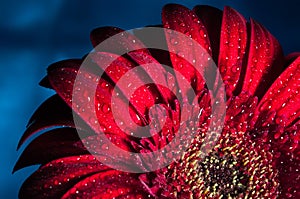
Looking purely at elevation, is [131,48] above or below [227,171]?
above

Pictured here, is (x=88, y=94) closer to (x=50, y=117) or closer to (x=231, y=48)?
(x=50, y=117)

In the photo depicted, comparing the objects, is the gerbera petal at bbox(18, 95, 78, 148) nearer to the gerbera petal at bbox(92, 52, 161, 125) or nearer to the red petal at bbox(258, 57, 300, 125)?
the gerbera petal at bbox(92, 52, 161, 125)

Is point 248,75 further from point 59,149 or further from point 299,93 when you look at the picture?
point 59,149

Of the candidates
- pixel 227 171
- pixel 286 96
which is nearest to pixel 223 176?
pixel 227 171

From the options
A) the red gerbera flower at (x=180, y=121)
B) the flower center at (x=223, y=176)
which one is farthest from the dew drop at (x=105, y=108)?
the flower center at (x=223, y=176)

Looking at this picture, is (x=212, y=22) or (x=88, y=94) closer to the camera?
(x=88, y=94)

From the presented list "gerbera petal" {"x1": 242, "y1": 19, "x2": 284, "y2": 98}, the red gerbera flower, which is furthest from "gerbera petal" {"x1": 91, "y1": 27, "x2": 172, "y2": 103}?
"gerbera petal" {"x1": 242, "y1": 19, "x2": 284, "y2": 98}
